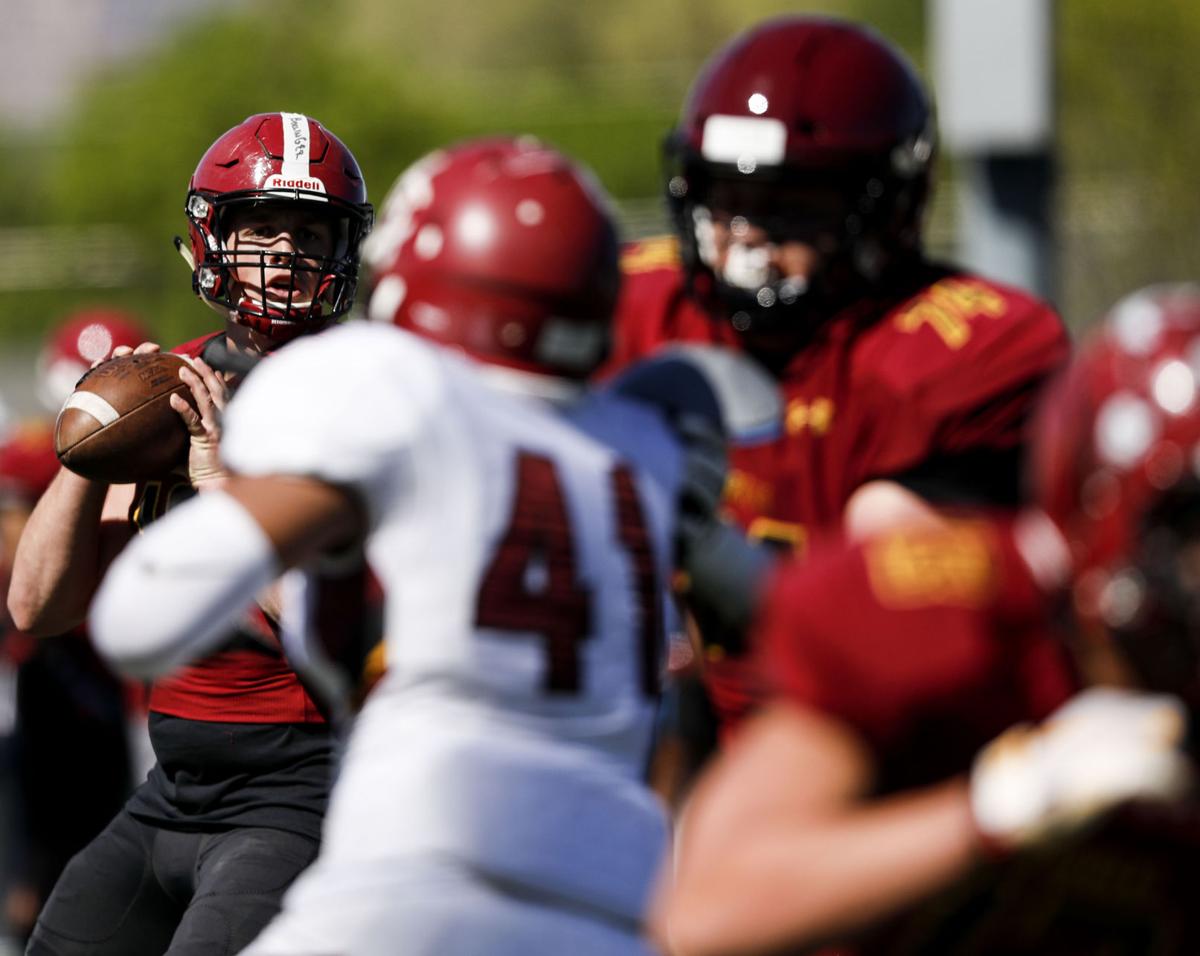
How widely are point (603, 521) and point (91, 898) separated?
161 cm

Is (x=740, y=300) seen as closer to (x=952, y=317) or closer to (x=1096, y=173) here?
(x=952, y=317)

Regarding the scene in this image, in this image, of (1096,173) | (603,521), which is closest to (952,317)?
(603,521)

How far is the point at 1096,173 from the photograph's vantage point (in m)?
16.8

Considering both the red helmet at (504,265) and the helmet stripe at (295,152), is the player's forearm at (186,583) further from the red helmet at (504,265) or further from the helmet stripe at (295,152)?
the helmet stripe at (295,152)

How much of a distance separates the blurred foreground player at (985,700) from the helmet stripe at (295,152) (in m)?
2.02

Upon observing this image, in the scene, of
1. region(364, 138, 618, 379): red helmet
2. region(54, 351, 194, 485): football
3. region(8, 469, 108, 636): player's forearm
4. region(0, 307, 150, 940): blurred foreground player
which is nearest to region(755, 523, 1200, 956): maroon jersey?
region(364, 138, 618, 379): red helmet

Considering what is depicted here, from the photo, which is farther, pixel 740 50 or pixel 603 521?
→ pixel 740 50

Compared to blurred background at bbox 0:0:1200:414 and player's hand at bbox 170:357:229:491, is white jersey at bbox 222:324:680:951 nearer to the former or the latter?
player's hand at bbox 170:357:229:491

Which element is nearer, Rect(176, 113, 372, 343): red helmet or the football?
the football

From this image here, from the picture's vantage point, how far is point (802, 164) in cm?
354

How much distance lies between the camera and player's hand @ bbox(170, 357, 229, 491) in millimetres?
Result: 3645

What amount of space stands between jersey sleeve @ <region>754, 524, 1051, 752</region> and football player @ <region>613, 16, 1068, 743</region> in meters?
1.17

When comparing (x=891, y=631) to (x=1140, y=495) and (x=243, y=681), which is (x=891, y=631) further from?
(x=243, y=681)

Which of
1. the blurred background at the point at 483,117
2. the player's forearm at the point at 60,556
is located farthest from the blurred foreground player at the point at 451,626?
the blurred background at the point at 483,117
